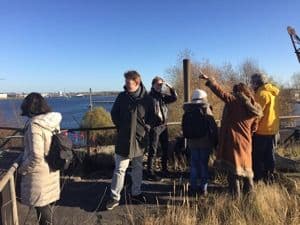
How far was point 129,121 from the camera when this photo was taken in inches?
241

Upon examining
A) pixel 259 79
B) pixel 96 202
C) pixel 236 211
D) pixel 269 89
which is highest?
pixel 259 79

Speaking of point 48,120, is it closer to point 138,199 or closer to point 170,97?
point 138,199

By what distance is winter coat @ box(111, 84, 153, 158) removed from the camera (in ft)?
20.1

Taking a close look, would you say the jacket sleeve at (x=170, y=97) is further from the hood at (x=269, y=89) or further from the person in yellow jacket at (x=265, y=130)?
the hood at (x=269, y=89)

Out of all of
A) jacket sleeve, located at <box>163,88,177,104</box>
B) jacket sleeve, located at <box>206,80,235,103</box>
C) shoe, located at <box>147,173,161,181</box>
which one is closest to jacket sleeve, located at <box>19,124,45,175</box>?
jacket sleeve, located at <box>206,80,235,103</box>

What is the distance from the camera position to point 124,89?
20.4 feet

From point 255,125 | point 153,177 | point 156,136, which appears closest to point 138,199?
point 153,177

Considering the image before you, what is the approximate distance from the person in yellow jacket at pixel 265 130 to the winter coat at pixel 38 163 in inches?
130

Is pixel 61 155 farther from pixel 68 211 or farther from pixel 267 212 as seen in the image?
pixel 267 212

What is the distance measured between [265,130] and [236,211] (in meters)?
1.85

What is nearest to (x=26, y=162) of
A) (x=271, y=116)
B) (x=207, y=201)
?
(x=207, y=201)

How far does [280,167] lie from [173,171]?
6.31 feet

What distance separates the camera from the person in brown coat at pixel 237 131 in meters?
5.92

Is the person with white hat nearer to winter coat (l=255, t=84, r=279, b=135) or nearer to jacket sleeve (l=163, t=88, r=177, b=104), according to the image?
winter coat (l=255, t=84, r=279, b=135)
